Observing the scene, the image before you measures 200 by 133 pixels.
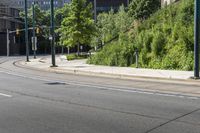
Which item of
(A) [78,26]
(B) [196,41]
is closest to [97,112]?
(B) [196,41]

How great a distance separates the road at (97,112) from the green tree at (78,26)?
34.5 meters

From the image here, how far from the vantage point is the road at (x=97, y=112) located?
29.7 ft

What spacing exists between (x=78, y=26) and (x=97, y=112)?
4021cm

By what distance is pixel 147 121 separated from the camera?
31.6 ft

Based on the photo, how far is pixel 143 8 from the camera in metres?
55.5

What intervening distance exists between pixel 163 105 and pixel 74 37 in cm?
3923

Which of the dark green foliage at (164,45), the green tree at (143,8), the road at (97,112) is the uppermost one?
the green tree at (143,8)

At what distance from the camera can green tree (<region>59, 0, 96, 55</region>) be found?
1991 inches

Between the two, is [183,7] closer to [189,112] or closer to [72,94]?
[72,94]

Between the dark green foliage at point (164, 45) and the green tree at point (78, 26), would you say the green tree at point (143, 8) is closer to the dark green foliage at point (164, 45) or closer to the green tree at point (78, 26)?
the green tree at point (78, 26)

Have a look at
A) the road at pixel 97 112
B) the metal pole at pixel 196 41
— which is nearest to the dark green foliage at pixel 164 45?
the metal pole at pixel 196 41

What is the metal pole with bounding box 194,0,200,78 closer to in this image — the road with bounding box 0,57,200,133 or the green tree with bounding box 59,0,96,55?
the road with bounding box 0,57,200,133

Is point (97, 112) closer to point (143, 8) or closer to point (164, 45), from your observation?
point (164, 45)

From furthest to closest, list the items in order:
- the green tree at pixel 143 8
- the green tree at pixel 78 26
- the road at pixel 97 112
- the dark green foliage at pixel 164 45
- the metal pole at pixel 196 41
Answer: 1. the green tree at pixel 143 8
2. the green tree at pixel 78 26
3. the dark green foliage at pixel 164 45
4. the metal pole at pixel 196 41
5. the road at pixel 97 112
